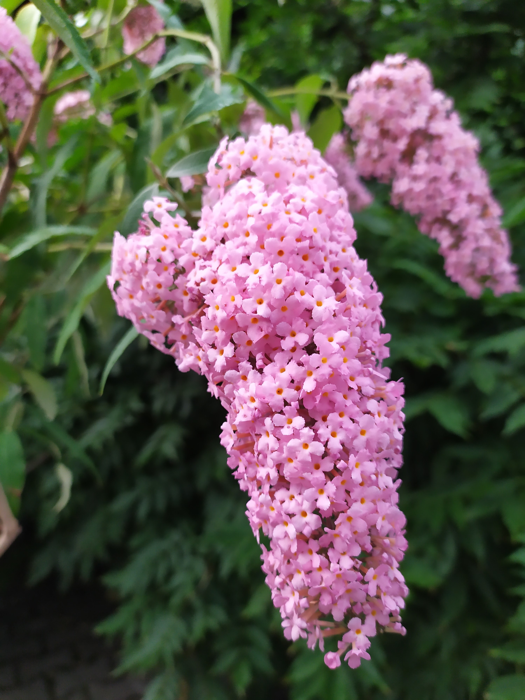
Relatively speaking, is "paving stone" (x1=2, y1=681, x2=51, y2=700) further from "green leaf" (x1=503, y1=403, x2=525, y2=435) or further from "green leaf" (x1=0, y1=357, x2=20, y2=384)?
"green leaf" (x1=503, y1=403, x2=525, y2=435)

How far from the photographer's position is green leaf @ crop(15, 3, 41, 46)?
56cm

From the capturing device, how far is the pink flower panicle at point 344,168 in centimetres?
88

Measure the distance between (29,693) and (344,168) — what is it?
1846 mm

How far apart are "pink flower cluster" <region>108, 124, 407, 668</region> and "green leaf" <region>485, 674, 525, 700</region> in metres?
0.66

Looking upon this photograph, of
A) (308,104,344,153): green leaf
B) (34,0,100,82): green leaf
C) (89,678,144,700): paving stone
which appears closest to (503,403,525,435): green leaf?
(308,104,344,153): green leaf

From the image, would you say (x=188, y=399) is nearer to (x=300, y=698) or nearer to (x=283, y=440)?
(x=300, y=698)

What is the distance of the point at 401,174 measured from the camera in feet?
2.25

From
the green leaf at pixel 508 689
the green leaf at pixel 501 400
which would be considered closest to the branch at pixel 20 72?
the green leaf at pixel 501 400

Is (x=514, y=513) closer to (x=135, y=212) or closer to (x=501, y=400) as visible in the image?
(x=501, y=400)

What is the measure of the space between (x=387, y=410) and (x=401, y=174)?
430 millimetres

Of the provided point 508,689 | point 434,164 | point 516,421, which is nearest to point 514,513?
point 516,421

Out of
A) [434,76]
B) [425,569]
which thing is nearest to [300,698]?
[425,569]

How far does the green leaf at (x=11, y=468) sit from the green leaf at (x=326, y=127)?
1.83 feet

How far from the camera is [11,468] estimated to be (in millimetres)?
591
